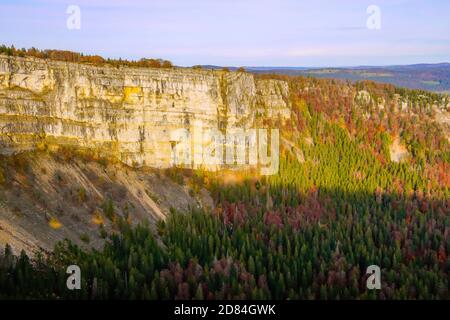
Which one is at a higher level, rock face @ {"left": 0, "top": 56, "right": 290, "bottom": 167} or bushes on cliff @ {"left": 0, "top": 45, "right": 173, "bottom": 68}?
bushes on cliff @ {"left": 0, "top": 45, "right": 173, "bottom": 68}

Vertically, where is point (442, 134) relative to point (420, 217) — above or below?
above

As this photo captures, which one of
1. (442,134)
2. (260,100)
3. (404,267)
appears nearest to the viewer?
(404,267)

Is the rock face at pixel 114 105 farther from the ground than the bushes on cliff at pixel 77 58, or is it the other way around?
the bushes on cliff at pixel 77 58

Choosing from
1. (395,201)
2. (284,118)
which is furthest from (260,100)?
(395,201)

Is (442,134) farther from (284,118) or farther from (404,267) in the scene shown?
(404,267)

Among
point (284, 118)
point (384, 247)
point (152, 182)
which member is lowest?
A: point (384, 247)
